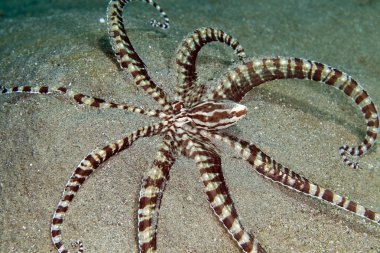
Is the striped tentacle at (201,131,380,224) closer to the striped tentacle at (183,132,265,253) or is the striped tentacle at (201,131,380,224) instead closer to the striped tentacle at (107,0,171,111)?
the striped tentacle at (183,132,265,253)

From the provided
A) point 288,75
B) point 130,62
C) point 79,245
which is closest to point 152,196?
point 79,245

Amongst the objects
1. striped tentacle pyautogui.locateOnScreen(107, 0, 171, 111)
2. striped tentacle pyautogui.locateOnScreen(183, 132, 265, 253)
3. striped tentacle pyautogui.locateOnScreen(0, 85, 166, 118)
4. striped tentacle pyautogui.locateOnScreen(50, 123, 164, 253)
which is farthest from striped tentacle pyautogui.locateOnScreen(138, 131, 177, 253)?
striped tentacle pyautogui.locateOnScreen(107, 0, 171, 111)

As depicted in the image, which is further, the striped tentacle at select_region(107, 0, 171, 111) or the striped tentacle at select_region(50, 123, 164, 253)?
the striped tentacle at select_region(107, 0, 171, 111)

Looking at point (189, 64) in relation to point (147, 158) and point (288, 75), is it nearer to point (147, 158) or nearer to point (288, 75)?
point (288, 75)

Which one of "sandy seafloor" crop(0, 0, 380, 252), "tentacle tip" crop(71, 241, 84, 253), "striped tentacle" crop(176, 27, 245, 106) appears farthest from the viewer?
"striped tentacle" crop(176, 27, 245, 106)

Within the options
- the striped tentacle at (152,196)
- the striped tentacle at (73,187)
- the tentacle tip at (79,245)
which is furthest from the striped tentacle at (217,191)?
the tentacle tip at (79,245)

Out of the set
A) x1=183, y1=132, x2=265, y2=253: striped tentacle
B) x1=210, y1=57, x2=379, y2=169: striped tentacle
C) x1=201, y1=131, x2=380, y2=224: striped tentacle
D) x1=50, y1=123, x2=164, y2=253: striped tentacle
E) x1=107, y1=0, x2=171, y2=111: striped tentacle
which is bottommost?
x1=50, y1=123, x2=164, y2=253: striped tentacle

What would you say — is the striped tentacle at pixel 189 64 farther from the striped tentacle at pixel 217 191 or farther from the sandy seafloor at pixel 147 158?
the striped tentacle at pixel 217 191
